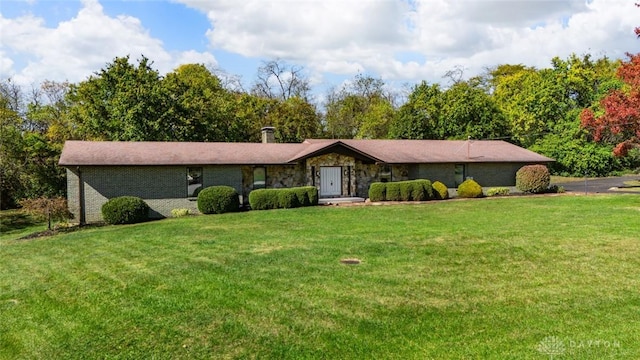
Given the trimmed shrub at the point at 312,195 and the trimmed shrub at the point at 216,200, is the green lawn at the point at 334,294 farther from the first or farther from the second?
the trimmed shrub at the point at 312,195

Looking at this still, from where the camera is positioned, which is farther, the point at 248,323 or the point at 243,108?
the point at 243,108

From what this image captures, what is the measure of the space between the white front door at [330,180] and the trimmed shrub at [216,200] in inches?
224

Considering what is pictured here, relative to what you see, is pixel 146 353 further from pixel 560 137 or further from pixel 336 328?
pixel 560 137

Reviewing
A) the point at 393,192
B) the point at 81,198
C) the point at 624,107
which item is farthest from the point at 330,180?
the point at 624,107

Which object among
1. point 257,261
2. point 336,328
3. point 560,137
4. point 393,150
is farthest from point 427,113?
point 336,328

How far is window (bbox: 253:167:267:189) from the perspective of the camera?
22.5m

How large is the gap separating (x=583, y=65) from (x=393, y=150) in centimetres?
2447

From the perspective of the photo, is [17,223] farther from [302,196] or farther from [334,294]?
[334,294]

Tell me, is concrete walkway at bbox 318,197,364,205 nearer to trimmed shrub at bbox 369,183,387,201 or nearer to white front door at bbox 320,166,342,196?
trimmed shrub at bbox 369,183,387,201

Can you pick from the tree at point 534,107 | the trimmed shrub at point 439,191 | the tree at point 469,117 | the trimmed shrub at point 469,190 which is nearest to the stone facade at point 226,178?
the trimmed shrub at point 469,190

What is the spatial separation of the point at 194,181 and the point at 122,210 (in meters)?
3.85

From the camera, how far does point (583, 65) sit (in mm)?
39250

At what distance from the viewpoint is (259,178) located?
22.7 meters

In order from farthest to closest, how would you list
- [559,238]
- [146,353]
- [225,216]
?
1. [225,216]
2. [559,238]
3. [146,353]
